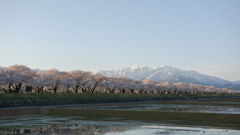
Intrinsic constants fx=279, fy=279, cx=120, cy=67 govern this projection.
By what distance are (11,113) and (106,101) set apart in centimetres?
4791

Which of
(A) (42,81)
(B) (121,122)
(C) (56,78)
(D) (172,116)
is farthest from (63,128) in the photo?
(C) (56,78)

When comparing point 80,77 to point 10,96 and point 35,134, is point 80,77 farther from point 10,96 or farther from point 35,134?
point 35,134

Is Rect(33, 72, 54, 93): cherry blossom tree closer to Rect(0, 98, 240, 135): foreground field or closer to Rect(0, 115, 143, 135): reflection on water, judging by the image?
Rect(0, 98, 240, 135): foreground field

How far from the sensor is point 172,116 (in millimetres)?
37781

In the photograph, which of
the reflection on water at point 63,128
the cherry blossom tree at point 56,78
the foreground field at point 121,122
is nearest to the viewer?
the reflection on water at point 63,128

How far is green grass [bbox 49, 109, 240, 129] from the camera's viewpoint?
32678 mm

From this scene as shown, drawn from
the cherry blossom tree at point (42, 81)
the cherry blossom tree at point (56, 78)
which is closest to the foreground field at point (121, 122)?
the cherry blossom tree at point (42, 81)

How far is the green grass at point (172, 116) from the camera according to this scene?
107 ft

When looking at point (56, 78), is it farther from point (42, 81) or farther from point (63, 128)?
point (63, 128)

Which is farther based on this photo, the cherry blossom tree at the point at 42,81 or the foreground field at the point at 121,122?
the cherry blossom tree at the point at 42,81

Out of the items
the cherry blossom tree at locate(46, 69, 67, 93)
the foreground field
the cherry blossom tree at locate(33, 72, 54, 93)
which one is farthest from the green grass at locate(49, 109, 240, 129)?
the cherry blossom tree at locate(46, 69, 67, 93)

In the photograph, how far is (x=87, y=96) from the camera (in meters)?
87.6

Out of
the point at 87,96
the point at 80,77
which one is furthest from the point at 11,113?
the point at 80,77

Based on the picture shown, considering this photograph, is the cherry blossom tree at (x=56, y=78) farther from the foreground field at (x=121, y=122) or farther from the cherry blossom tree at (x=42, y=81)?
the foreground field at (x=121, y=122)
